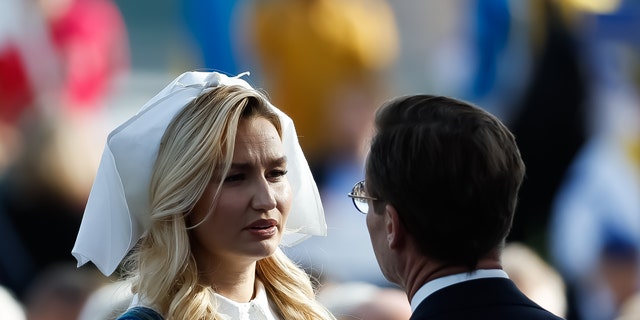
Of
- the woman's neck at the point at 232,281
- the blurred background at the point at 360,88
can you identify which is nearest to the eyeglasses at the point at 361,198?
the woman's neck at the point at 232,281

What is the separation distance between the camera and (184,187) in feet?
9.57

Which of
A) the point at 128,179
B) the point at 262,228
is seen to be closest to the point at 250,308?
the point at 262,228

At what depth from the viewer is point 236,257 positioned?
2998 millimetres

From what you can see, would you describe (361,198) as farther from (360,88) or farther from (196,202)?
(360,88)

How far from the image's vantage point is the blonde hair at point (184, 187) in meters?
2.91

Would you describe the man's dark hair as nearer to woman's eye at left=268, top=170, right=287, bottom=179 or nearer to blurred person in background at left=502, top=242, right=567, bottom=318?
woman's eye at left=268, top=170, right=287, bottom=179

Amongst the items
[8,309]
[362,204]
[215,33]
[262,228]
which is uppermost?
[362,204]

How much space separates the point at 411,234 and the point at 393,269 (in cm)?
12

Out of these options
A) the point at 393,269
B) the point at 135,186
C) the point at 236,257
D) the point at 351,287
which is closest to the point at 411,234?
the point at 393,269

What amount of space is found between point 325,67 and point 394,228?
397 cm

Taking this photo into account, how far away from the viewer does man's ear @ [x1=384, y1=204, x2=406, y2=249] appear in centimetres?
254

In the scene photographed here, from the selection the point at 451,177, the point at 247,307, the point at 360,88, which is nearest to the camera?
the point at 451,177

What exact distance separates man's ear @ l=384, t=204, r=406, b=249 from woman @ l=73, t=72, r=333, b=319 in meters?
0.47

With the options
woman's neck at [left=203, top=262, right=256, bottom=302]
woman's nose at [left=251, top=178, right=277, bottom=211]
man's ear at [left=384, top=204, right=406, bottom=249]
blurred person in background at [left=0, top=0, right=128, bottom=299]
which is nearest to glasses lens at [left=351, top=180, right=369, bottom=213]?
man's ear at [left=384, top=204, right=406, bottom=249]
